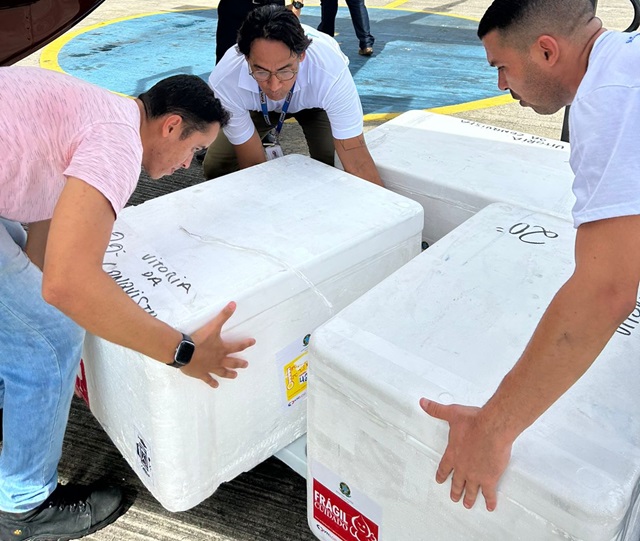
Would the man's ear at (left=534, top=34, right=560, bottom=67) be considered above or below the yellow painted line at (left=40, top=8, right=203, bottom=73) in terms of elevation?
above

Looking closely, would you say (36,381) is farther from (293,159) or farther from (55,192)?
(293,159)

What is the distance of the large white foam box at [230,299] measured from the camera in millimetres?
1293

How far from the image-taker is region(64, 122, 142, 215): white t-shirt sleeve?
1.08m

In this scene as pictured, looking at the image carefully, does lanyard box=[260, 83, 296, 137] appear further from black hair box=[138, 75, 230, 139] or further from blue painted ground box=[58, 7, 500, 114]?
blue painted ground box=[58, 7, 500, 114]

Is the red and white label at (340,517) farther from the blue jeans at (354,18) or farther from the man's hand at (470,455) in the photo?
the blue jeans at (354,18)

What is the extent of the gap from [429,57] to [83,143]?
16.1 ft

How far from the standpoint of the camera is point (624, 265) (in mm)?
769

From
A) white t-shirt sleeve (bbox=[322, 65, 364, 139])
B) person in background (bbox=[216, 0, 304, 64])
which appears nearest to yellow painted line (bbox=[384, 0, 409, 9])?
person in background (bbox=[216, 0, 304, 64])

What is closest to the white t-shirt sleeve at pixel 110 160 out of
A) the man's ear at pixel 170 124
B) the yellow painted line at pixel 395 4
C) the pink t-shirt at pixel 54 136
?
the pink t-shirt at pixel 54 136

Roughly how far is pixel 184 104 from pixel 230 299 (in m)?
0.42

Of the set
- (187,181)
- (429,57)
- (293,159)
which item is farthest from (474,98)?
(293,159)

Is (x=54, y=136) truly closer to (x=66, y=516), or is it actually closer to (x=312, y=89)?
(x=66, y=516)

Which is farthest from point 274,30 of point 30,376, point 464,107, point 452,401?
point 464,107

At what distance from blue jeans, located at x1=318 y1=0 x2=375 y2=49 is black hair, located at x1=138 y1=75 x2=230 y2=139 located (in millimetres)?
4069
